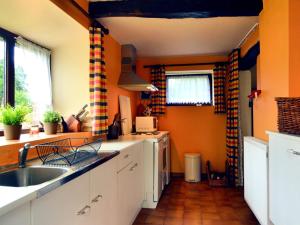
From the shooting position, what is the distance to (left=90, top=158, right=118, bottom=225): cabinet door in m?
1.53

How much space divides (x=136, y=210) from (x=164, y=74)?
2.65 metres

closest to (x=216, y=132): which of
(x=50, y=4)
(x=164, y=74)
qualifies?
(x=164, y=74)

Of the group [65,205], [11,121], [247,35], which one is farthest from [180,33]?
[65,205]

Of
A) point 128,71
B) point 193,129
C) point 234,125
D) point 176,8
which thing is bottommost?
point 193,129

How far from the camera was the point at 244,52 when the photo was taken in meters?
3.59

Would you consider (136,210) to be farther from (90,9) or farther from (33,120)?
(90,9)

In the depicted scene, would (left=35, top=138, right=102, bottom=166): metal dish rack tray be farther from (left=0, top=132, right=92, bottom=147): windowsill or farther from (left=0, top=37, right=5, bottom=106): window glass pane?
(left=0, top=37, right=5, bottom=106): window glass pane

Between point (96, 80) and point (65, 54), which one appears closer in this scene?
point (96, 80)

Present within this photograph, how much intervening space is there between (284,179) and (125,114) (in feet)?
8.39

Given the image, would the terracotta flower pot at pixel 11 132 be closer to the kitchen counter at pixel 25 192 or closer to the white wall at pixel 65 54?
the kitchen counter at pixel 25 192

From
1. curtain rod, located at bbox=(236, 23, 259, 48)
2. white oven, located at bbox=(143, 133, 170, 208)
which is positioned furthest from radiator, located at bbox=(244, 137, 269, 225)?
curtain rod, located at bbox=(236, 23, 259, 48)

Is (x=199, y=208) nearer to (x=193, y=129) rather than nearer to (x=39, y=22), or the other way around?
(x=193, y=129)

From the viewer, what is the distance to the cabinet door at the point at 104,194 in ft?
5.01

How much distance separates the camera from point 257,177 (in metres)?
2.25
